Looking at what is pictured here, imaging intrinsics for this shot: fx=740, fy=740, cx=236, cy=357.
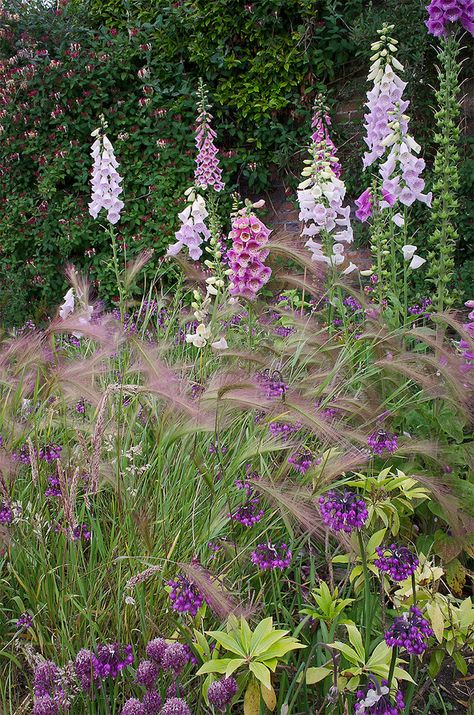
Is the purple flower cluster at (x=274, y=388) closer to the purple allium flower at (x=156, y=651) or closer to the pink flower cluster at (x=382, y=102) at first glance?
the purple allium flower at (x=156, y=651)

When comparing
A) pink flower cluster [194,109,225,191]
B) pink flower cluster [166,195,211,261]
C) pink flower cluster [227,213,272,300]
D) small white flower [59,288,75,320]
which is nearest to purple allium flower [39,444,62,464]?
pink flower cluster [227,213,272,300]

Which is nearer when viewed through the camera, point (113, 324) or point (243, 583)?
point (243, 583)

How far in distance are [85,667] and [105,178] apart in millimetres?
2979

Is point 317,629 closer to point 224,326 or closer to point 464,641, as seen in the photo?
point 464,641

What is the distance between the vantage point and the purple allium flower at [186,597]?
141 cm

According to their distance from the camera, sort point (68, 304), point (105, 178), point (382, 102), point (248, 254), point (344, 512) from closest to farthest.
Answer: point (344, 512)
point (248, 254)
point (382, 102)
point (68, 304)
point (105, 178)

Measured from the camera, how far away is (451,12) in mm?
3051

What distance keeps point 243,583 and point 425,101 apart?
4530 millimetres

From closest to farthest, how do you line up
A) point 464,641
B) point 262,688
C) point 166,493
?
1. point 262,688
2. point 464,641
3. point 166,493

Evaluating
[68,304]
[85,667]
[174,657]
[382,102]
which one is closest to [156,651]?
[174,657]

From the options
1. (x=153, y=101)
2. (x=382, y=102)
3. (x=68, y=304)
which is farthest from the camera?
(x=153, y=101)

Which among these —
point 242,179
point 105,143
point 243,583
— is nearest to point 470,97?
point 242,179

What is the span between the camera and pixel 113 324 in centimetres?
323

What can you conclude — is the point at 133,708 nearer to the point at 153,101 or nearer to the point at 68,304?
the point at 68,304
